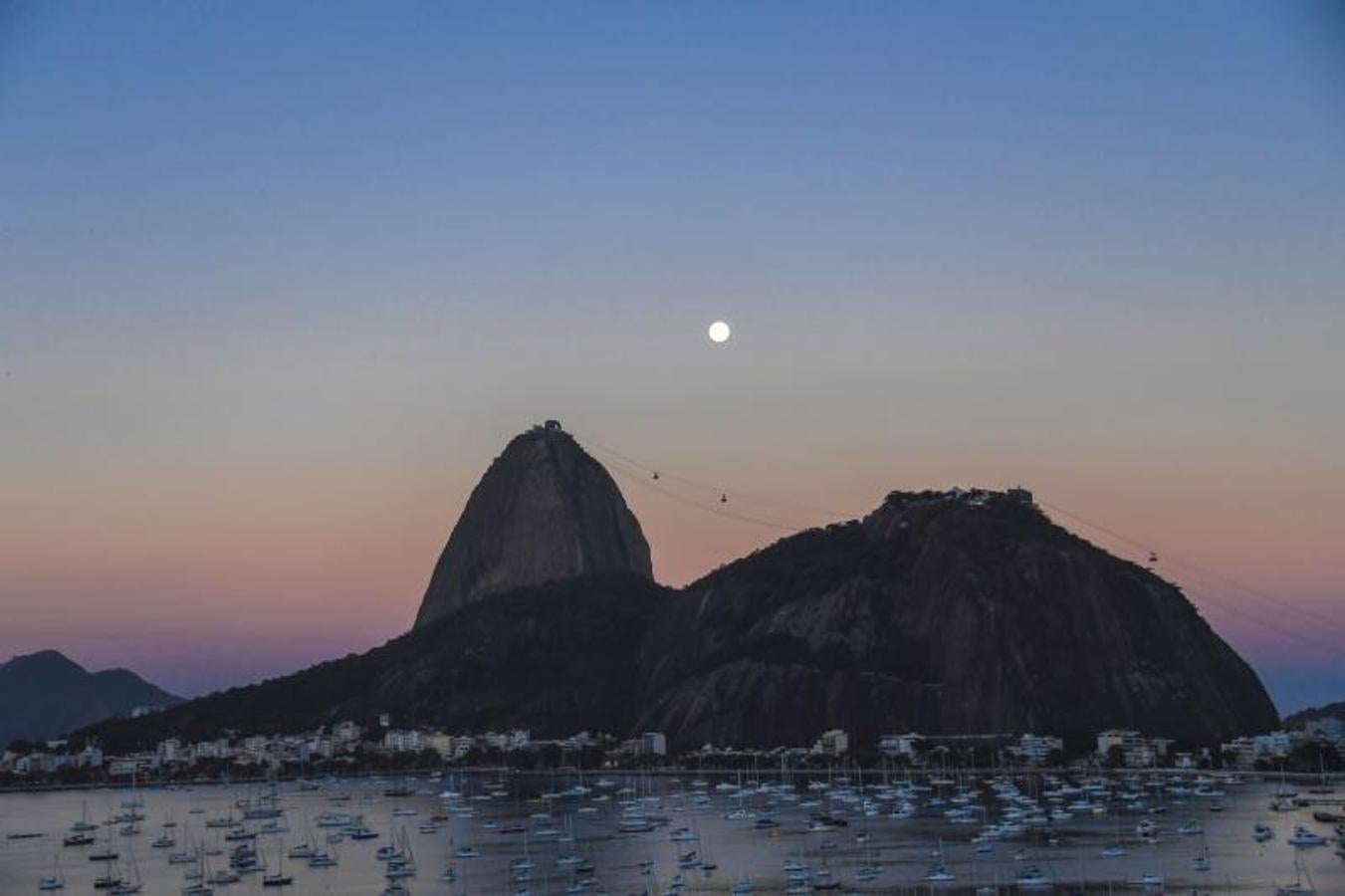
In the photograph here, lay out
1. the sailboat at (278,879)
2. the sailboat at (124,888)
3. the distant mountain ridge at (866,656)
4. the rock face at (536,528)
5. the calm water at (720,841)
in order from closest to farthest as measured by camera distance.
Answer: the calm water at (720,841), the sailboat at (124,888), the sailboat at (278,879), the distant mountain ridge at (866,656), the rock face at (536,528)

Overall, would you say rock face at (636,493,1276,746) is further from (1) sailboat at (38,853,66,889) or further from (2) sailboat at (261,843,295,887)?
(1) sailboat at (38,853,66,889)

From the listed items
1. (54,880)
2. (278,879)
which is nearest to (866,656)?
(278,879)

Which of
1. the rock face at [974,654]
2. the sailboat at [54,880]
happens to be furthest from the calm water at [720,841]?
the rock face at [974,654]

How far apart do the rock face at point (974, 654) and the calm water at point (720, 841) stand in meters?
13.7

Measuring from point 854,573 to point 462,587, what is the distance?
54735 millimetres

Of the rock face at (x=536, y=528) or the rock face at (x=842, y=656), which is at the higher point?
the rock face at (x=536, y=528)

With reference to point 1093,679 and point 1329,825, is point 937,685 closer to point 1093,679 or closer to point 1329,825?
point 1093,679

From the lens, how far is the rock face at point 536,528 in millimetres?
169250

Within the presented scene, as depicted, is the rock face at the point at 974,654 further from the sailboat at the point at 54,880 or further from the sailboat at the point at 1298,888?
the sailboat at the point at 1298,888

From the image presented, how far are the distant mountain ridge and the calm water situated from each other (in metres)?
14.4

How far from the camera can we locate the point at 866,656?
119 m

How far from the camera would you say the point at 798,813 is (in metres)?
79.7

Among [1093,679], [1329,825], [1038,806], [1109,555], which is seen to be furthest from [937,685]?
Answer: [1329,825]

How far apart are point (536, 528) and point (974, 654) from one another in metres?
64.9
